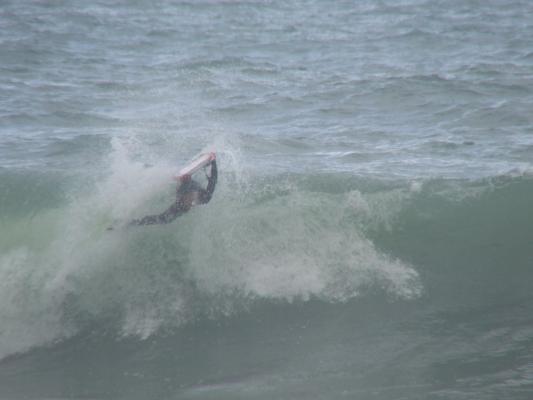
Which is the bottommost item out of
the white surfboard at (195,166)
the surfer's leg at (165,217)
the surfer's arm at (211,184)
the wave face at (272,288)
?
the wave face at (272,288)

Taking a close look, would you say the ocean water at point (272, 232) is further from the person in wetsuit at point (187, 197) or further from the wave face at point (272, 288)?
the person in wetsuit at point (187, 197)

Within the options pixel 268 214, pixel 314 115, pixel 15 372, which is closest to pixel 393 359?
pixel 268 214

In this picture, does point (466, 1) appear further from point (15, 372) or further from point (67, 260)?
point (15, 372)

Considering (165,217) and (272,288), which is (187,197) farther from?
(272,288)

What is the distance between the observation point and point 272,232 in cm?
1106

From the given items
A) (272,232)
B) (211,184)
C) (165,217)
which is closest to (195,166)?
(211,184)

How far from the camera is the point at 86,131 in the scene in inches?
583

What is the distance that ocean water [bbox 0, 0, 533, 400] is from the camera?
8719mm

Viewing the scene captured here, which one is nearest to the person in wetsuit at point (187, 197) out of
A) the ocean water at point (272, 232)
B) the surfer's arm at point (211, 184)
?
the surfer's arm at point (211, 184)

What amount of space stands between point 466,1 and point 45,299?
18.8m

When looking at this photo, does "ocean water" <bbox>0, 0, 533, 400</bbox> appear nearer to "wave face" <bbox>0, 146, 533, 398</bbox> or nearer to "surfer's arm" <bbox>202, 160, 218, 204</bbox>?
"wave face" <bbox>0, 146, 533, 398</bbox>

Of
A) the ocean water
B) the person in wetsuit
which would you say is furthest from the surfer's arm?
the ocean water

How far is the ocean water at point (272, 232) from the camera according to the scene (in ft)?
28.6

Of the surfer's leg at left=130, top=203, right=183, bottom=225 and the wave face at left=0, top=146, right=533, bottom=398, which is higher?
the surfer's leg at left=130, top=203, right=183, bottom=225
